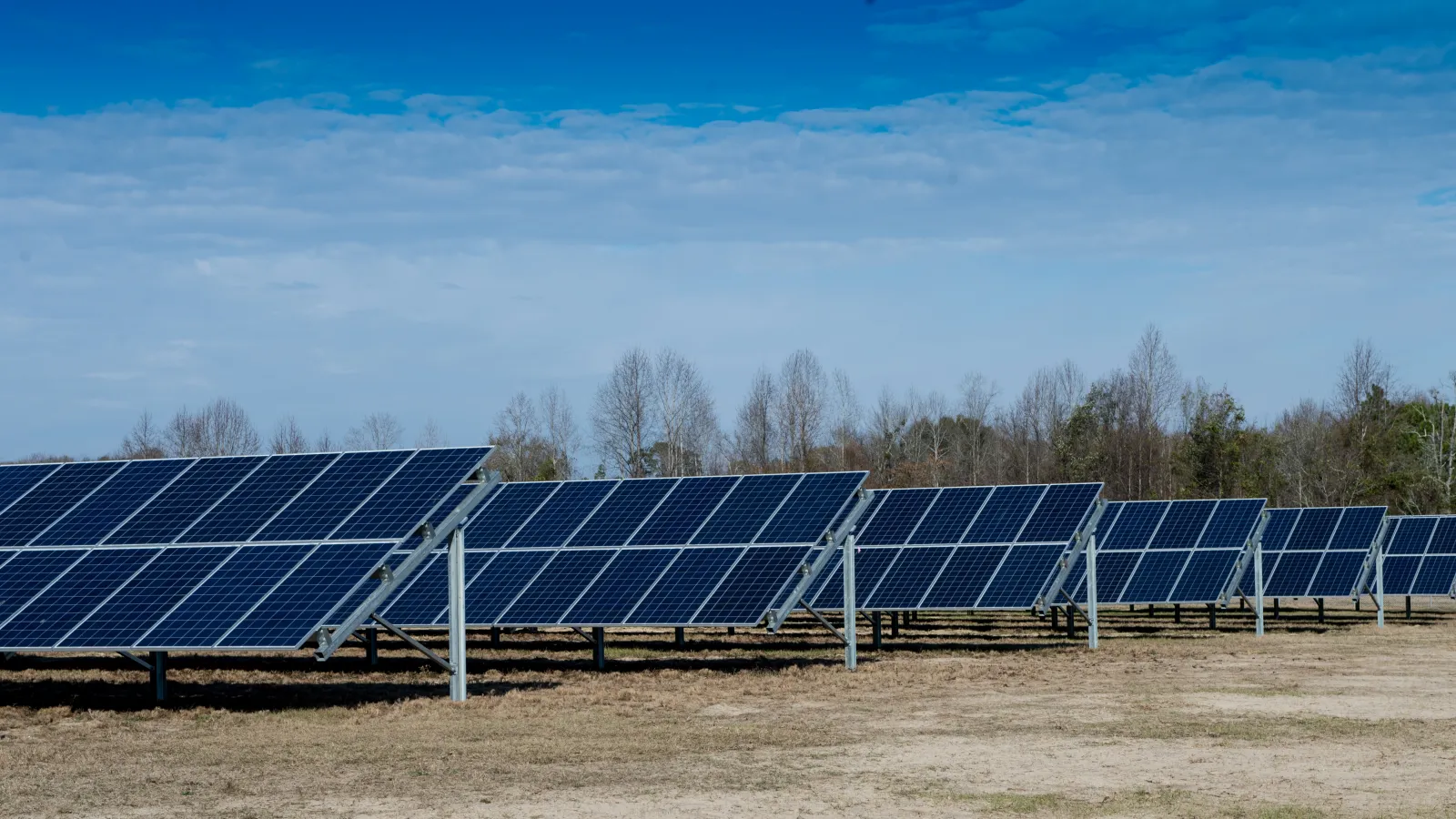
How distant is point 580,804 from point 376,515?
8976 mm

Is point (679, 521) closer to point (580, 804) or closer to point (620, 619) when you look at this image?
point (620, 619)

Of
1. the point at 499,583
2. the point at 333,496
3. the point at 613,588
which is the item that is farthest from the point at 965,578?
the point at 333,496

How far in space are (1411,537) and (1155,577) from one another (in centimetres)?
1472

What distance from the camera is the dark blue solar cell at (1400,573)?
149ft

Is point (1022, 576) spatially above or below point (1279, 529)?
below

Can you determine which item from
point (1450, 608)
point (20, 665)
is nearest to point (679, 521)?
point (20, 665)

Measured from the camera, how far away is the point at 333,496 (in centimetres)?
2291

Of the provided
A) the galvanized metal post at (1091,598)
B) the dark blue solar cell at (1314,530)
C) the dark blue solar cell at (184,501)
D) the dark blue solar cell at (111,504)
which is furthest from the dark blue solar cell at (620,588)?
the dark blue solar cell at (1314,530)

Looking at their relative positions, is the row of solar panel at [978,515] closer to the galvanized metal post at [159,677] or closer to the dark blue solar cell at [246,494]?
the dark blue solar cell at [246,494]

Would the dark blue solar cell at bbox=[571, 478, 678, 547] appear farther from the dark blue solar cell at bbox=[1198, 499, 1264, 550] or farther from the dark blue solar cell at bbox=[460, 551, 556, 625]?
the dark blue solar cell at bbox=[1198, 499, 1264, 550]

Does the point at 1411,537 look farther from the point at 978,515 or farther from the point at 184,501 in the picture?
the point at 184,501

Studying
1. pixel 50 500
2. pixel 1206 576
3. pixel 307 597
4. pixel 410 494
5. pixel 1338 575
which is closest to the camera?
pixel 307 597

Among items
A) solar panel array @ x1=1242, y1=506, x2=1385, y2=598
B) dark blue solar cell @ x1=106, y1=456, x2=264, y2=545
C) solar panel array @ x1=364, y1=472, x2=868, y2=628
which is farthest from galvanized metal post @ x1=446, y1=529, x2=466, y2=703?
solar panel array @ x1=1242, y1=506, x2=1385, y2=598

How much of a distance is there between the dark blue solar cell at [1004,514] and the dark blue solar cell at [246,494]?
16.6 meters
